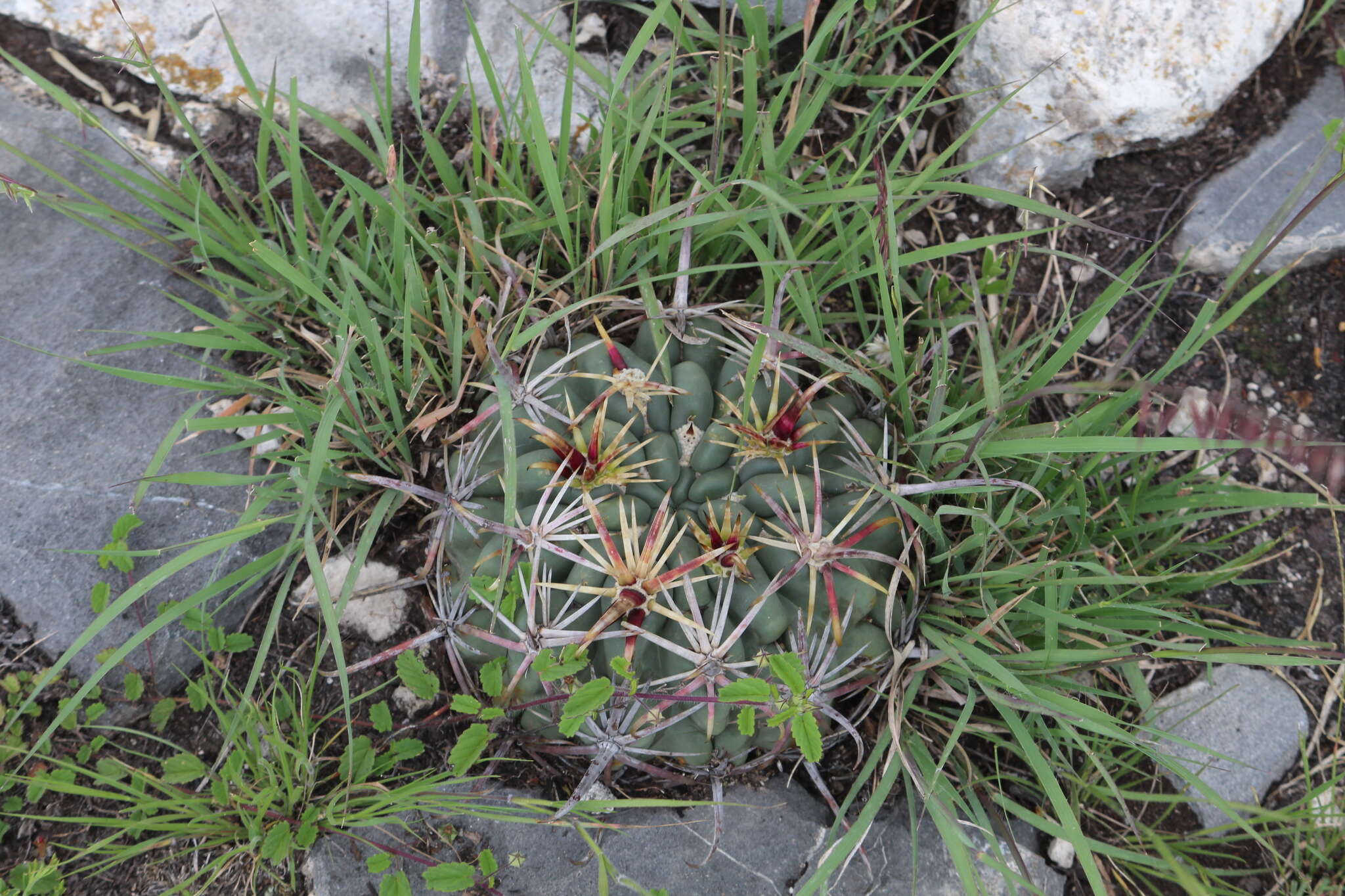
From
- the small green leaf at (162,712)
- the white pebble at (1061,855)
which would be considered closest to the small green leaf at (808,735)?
the white pebble at (1061,855)

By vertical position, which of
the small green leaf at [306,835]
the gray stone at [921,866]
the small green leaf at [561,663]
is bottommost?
the gray stone at [921,866]

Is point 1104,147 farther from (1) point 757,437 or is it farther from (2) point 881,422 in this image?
(1) point 757,437

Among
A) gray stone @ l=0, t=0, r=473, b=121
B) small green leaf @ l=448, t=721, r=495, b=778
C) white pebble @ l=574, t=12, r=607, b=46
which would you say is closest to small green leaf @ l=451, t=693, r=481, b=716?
small green leaf @ l=448, t=721, r=495, b=778

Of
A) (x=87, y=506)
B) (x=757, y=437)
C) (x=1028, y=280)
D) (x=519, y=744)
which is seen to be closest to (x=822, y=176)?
(x=1028, y=280)

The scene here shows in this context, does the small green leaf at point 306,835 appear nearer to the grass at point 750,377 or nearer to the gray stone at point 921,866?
the grass at point 750,377

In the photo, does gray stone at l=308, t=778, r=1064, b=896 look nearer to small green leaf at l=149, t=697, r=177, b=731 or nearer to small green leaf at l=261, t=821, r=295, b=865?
small green leaf at l=261, t=821, r=295, b=865
